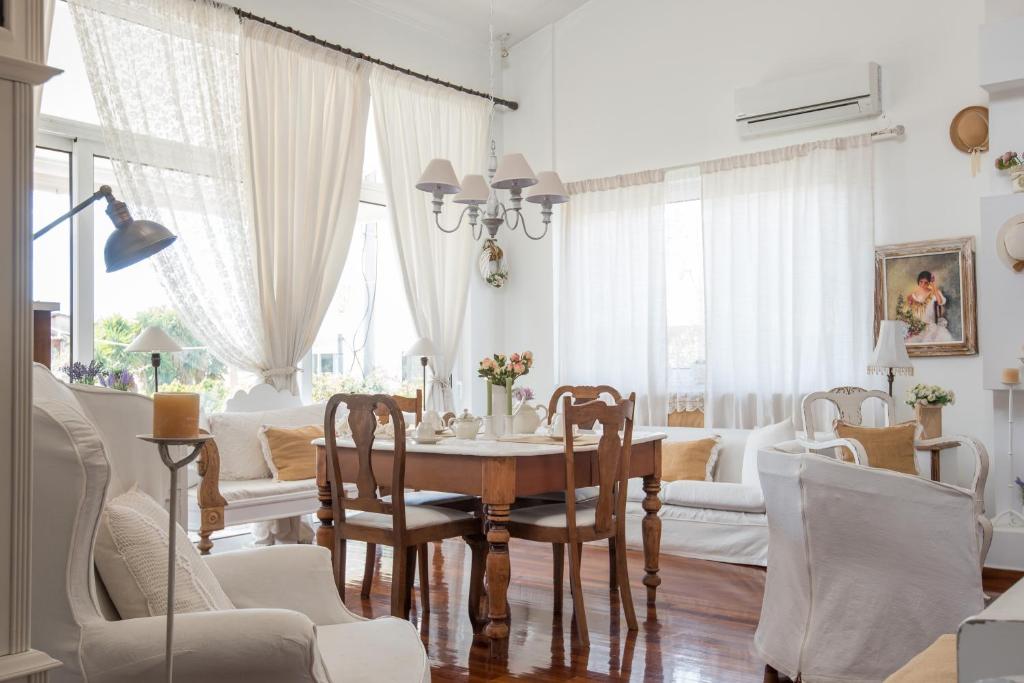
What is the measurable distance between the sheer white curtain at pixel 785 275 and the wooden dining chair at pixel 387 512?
2.83 meters

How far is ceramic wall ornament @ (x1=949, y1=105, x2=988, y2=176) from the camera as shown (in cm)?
516

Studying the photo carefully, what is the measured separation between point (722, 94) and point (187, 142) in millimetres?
3560

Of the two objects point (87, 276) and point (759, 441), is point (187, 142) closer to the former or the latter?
point (87, 276)

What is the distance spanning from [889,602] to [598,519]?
121 cm

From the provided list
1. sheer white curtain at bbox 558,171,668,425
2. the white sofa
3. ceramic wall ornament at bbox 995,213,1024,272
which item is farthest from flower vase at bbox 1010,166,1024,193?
sheer white curtain at bbox 558,171,668,425

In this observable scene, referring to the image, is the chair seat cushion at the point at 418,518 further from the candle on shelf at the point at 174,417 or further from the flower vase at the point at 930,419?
the flower vase at the point at 930,419

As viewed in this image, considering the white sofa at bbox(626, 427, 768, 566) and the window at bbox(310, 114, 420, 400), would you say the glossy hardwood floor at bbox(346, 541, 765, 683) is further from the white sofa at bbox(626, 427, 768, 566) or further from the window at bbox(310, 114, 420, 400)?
the window at bbox(310, 114, 420, 400)

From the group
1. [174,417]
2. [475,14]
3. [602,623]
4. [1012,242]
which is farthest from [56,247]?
[1012,242]

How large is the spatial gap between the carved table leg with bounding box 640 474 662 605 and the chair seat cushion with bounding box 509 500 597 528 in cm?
48

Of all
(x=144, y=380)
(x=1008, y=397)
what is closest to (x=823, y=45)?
(x=1008, y=397)

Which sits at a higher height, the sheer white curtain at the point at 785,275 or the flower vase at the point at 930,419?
the sheer white curtain at the point at 785,275

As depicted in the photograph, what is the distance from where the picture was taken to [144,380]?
528cm

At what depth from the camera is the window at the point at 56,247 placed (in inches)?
191

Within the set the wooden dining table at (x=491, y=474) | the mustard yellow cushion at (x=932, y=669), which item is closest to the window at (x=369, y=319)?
the wooden dining table at (x=491, y=474)
